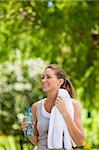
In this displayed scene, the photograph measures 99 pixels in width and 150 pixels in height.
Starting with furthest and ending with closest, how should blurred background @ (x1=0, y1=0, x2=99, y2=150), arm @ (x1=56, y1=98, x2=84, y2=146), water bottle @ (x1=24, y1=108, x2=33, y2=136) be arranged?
1. blurred background @ (x1=0, y1=0, x2=99, y2=150)
2. water bottle @ (x1=24, y1=108, x2=33, y2=136)
3. arm @ (x1=56, y1=98, x2=84, y2=146)

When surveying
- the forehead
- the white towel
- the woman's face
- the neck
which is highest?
the forehead

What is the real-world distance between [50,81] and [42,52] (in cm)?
556

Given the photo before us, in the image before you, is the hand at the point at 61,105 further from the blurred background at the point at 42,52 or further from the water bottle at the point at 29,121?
the blurred background at the point at 42,52

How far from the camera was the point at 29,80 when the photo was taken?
786cm

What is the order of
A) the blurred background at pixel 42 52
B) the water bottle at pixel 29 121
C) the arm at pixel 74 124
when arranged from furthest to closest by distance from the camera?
the blurred background at pixel 42 52 < the water bottle at pixel 29 121 < the arm at pixel 74 124

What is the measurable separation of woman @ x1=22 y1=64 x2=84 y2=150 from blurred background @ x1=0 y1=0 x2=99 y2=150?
5.31 meters

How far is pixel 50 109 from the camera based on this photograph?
230 centimetres

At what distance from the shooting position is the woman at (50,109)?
7.21 feet

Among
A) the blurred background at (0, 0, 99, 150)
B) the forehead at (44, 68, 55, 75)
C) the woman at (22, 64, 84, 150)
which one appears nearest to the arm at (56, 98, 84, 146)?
the woman at (22, 64, 84, 150)

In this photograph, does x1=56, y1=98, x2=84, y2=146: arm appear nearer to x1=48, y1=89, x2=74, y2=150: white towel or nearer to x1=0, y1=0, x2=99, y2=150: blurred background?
x1=48, y1=89, x2=74, y2=150: white towel

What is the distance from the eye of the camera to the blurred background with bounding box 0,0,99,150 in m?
7.73

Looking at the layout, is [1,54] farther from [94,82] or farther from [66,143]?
[66,143]

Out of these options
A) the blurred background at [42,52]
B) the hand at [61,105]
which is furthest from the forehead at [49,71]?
the blurred background at [42,52]

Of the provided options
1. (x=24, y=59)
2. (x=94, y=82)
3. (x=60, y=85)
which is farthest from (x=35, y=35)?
(x=60, y=85)
